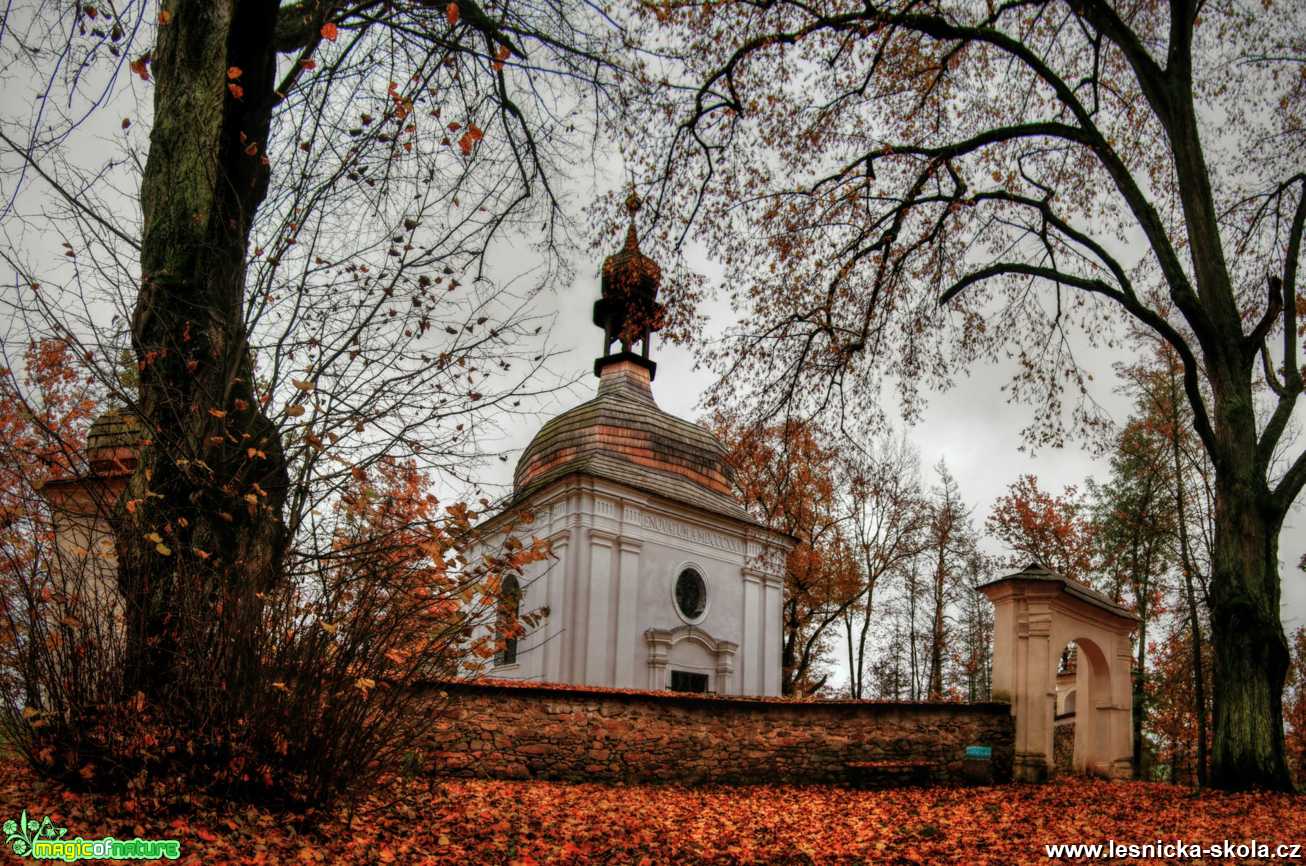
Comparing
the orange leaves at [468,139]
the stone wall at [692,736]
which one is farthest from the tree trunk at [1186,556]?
the orange leaves at [468,139]

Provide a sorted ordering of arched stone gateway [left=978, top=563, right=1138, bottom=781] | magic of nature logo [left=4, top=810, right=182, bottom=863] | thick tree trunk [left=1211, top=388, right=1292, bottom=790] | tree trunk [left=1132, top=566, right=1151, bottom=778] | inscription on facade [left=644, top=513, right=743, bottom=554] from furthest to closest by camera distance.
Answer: tree trunk [left=1132, top=566, right=1151, bottom=778]
inscription on facade [left=644, top=513, right=743, bottom=554]
arched stone gateway [left=978, top=563, right=1138, bottom=781]
thick tree trunk [left=1211, top=388, right=1292, bottom=790]
magic of nature logo [left=4, top=810, right=182, bottom=863]

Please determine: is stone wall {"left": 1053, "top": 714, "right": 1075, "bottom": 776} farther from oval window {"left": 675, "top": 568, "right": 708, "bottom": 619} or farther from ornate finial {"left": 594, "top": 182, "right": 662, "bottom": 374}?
ornate finial {"left": 594, "top": 182, "right": 662, "bottom": 374}

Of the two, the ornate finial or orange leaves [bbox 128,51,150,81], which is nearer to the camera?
orange leaves [bbox 128,51,150,81]

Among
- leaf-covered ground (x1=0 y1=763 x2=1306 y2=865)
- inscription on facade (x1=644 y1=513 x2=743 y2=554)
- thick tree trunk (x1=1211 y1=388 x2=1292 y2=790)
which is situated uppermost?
inscription on facade (x1=644 y1=513 x2=743 y2=554)

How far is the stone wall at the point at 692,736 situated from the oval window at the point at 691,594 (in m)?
7.42

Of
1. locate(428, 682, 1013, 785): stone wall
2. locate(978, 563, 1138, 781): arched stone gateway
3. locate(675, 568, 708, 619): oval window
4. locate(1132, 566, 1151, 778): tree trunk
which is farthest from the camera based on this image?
locate(1132, 566, 1151, 778): tree trunk

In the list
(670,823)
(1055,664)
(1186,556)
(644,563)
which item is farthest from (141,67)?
(1186,556)

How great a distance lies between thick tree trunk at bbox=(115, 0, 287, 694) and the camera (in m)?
4.49

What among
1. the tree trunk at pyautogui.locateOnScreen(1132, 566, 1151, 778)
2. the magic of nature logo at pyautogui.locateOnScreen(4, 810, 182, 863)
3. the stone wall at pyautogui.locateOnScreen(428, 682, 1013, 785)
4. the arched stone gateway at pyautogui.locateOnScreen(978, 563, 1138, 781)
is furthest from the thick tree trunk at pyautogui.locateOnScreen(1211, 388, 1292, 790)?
the tree trunk at pyautogui.locateOnScreen(1132, 566, 1151, 778)

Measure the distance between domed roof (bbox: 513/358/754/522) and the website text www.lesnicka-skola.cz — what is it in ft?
41.6

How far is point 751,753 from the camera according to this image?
1090cm

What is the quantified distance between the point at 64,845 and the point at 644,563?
48.3 ft

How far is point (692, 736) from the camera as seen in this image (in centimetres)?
1057

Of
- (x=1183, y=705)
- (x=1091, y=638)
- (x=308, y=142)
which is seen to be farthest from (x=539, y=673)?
(x=1183, y=705)
